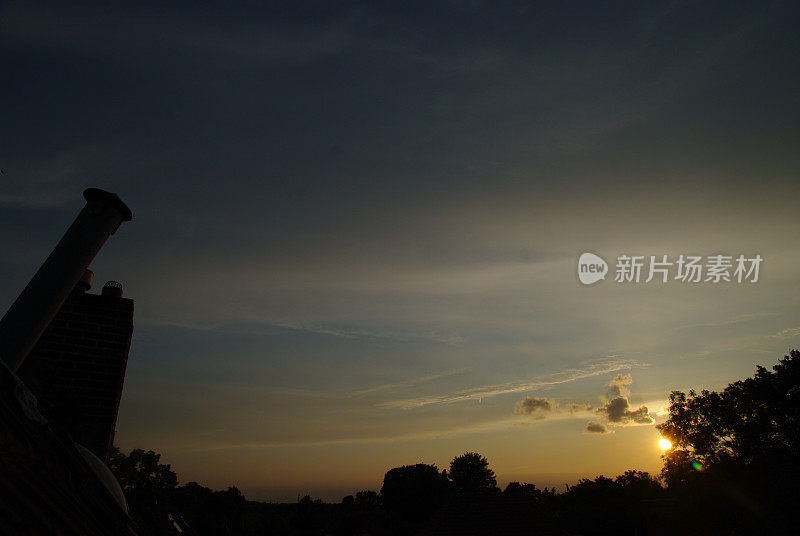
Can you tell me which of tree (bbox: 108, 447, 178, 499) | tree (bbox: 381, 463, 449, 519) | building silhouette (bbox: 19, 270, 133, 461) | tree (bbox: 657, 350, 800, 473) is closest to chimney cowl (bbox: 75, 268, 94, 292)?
building silhouette (bbox: 19, 270, 133, 461)

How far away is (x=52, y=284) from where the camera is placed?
405cm

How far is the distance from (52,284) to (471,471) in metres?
101

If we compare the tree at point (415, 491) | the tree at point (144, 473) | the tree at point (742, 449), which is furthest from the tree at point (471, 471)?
the tree at point (144, 473)

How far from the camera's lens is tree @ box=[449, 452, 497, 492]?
92750 mm

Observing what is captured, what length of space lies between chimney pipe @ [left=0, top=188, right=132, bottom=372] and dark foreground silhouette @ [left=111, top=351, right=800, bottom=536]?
199cm

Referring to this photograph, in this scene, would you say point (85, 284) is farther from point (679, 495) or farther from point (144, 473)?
point (679, 495)

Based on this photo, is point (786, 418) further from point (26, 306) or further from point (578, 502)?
point (26, 306)

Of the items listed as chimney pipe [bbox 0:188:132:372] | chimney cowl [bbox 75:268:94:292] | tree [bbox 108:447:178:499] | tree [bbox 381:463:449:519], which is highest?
tree [bbox 381:463:449:519]

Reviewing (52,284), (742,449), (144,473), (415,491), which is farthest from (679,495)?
(52,284)

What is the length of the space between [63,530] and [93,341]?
6.76m

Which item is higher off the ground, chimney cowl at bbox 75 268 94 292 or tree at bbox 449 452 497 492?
tree at bbox 449 452 497 492

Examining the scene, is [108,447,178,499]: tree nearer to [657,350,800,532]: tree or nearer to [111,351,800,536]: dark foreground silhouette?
[111,351,800,536]: dark foreground silhouette

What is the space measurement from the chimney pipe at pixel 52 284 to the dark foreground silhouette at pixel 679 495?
1987 millimetres

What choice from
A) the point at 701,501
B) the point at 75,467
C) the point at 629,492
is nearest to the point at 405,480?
the point at 629,492
